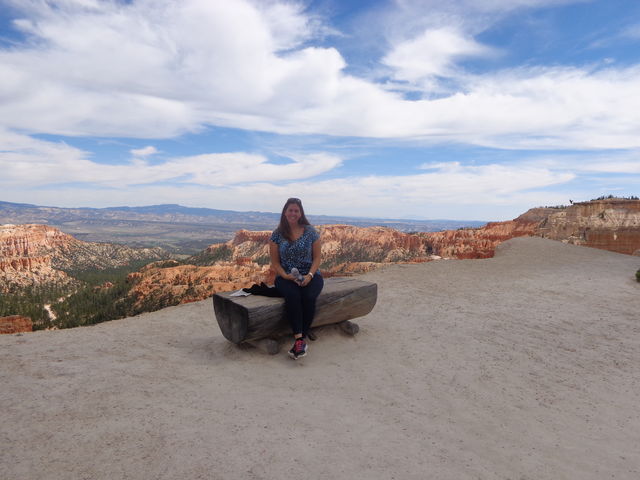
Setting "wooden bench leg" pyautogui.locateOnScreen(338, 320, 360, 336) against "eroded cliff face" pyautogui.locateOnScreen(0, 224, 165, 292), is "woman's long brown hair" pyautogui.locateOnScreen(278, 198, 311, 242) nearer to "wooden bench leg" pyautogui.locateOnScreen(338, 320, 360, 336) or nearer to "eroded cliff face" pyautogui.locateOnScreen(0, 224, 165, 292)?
"wooden bench leg" pyautogui.locateOnScreen(338, 320, 360, 336)

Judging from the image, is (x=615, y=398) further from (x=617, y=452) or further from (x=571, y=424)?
(x=617, y=452)

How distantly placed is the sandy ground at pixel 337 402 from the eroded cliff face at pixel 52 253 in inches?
4194

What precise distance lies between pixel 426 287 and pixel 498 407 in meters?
7.86

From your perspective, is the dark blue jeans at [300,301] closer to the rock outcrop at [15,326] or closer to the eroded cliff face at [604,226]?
the rock outcrop at [15,326]

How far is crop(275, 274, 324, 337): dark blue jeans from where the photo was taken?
604 cm

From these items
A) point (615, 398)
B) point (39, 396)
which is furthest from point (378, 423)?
point (39, 396)

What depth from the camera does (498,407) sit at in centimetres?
460

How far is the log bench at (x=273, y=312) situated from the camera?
591cm

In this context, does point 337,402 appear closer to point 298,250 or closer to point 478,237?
point 298,250

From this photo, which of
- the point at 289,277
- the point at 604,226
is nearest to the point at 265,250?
the point at 604,226

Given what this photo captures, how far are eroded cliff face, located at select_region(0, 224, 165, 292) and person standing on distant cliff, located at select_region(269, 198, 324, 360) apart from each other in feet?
351

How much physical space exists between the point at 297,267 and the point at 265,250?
113423mm

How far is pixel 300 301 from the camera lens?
611cm

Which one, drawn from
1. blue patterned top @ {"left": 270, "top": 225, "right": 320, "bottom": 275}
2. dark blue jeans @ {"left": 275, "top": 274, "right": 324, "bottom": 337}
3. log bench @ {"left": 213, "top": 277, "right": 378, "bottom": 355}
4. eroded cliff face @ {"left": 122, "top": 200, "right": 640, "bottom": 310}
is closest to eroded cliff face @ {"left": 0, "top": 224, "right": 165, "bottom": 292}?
eroded cliff face @ {"left": 122, "top": 200, "right": 640, "bottom": 310}
